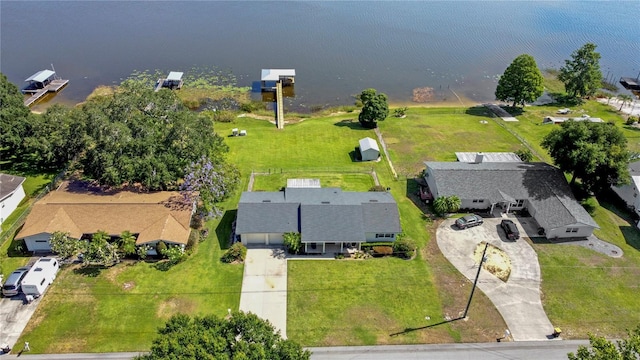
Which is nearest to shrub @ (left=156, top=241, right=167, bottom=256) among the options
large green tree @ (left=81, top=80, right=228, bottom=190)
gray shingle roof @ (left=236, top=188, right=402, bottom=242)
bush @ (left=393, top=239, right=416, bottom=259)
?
gray shingle roof @ (left=236, top=188, right=402, bottom=242)

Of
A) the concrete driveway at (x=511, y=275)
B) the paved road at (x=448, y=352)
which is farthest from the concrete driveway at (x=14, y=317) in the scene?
the concrete driveway at (x=511, y=275)

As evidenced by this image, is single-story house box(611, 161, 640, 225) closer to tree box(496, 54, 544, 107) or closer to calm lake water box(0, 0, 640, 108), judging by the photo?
tree box(496, 54, 544, 107)

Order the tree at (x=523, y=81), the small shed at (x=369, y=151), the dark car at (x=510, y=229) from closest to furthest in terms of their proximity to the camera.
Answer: the dark car at (x=510, y=229), the small shed at (x=369, y=151), the tree at (x=523, y=81)

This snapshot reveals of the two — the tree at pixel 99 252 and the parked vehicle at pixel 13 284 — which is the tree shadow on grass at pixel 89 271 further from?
the parked vehicle at pixel 13 284

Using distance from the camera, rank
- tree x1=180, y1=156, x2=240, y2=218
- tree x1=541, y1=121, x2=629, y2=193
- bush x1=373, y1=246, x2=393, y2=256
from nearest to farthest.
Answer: bush x1=373, y1=246, x2=393, y2=256, tree x1=180, y1=156, x2=240, y2=218, tree x1=541, y1=121, x2=629, y2=193

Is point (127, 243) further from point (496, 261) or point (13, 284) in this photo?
point (496, 261)

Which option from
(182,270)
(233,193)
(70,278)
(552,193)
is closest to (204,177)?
(233,193)
